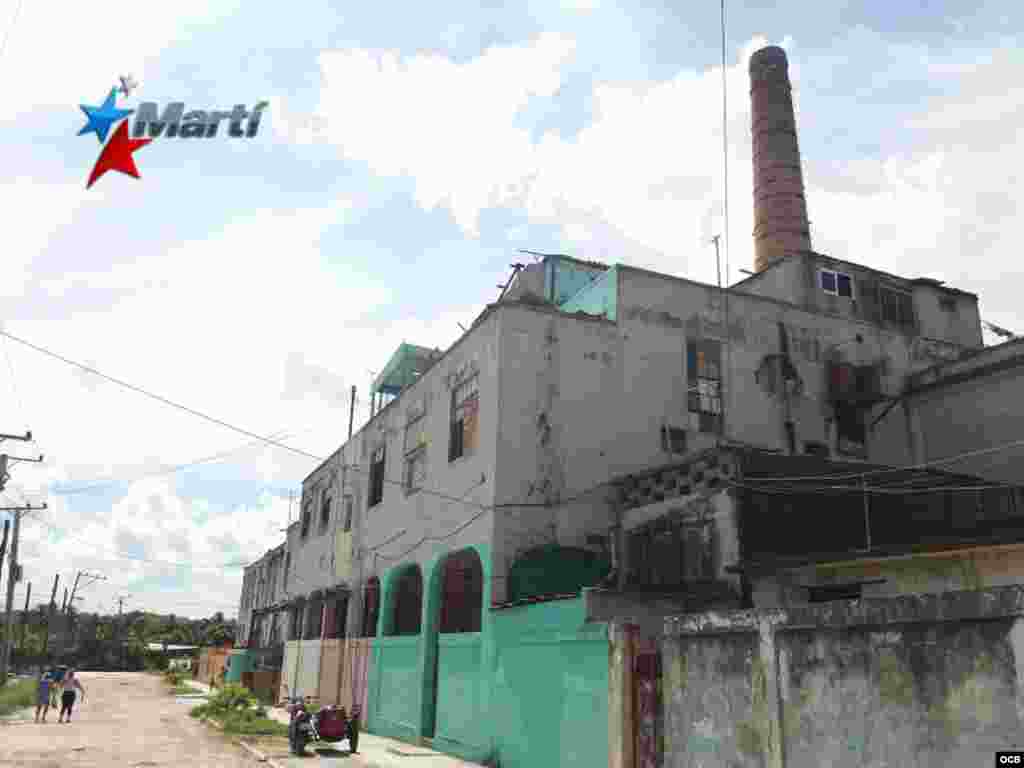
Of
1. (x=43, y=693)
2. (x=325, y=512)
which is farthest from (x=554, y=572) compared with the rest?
(x=325, y=512)

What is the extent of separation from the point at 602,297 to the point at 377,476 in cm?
1036

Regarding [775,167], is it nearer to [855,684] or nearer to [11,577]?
[855,684]

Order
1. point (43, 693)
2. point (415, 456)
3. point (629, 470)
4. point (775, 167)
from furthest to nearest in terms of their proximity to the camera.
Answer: point (775, 167) → point (43, 693) → point (415, 456) → point (629, 470)

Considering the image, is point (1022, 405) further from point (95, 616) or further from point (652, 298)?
point (95, 616)

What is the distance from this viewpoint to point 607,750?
1117cm

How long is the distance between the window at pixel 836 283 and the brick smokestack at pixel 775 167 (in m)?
4.34

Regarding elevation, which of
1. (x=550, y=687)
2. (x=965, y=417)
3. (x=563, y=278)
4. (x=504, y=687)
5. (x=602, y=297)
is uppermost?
(x=563, y=278)

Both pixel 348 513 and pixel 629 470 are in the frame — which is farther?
pixel 348 513

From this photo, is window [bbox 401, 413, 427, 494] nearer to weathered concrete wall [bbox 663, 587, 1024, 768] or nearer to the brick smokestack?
the brick smokestack

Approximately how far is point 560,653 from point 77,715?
22.2m

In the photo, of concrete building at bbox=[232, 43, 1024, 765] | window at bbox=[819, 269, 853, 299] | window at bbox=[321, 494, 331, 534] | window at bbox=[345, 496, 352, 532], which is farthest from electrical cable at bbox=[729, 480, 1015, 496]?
window at bbox=[321, 494, 331, 534]

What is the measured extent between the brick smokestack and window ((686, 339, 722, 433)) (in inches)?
364

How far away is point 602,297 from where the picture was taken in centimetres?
2016

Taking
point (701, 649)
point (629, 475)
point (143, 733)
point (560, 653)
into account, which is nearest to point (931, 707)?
point (701, 649)
